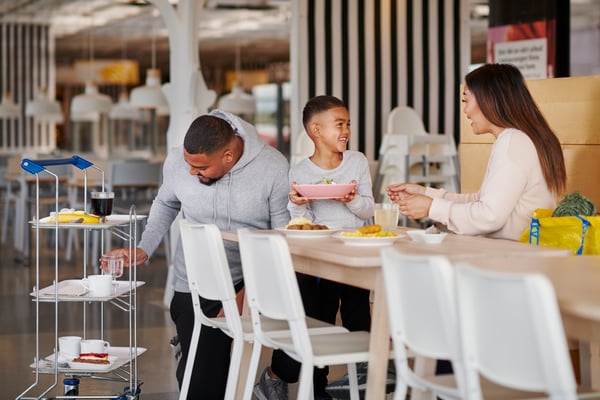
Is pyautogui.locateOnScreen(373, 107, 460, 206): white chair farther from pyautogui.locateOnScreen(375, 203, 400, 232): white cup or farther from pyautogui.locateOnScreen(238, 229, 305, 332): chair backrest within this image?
pyautogui.locateOnScreen(238, 229, 305, 332): chair backrest

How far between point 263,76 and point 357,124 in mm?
14313

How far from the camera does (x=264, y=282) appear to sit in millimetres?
2990

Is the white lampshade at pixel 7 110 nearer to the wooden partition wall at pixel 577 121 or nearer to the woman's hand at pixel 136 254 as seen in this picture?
the wooden partition wall at pixel 577 121

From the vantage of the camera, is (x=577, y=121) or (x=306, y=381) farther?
(x=577, y=121)

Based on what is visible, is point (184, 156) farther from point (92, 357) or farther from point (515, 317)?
point (515, 317)

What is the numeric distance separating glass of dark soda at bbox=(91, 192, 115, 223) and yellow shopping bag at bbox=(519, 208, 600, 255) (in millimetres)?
1430

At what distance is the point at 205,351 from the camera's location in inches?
150

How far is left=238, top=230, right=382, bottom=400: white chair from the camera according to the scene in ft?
9.32

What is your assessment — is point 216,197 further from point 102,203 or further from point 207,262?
point 207,262

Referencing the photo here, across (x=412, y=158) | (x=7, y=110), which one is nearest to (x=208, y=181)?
(x=412, y=158)

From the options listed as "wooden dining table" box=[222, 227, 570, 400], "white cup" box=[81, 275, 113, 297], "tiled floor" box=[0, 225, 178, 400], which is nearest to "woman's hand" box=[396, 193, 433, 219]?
"wooden dining table" box=[222, 227, 570, 400]

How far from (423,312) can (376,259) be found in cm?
46

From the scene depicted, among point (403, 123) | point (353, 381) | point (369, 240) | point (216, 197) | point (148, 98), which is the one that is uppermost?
point (148, 98)

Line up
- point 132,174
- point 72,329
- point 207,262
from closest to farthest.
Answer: point 207,262
point 72,329
point 132,174
